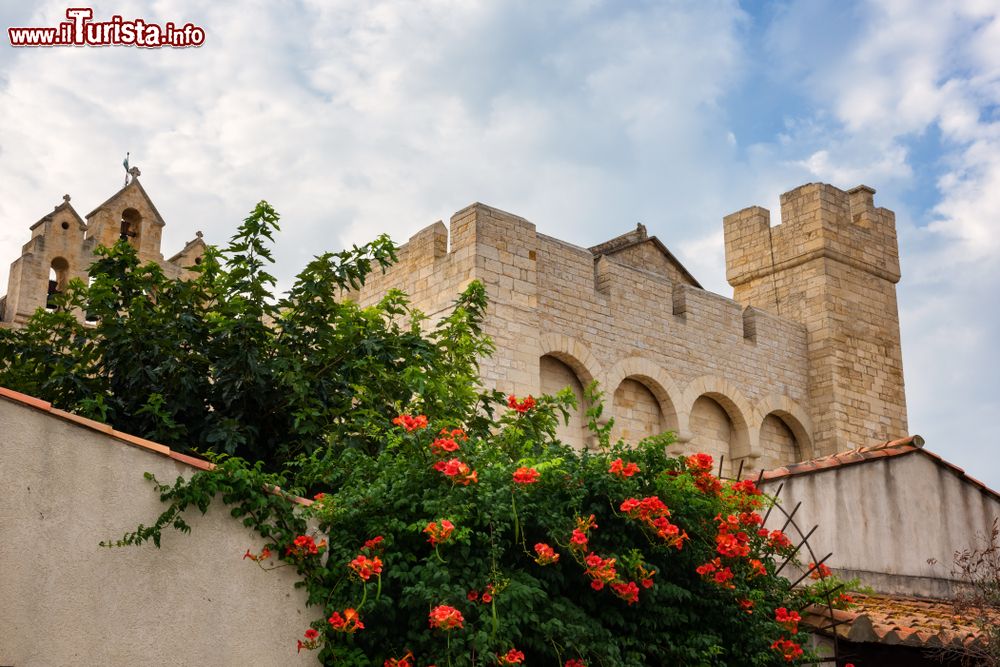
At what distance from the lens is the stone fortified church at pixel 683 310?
46.2ft

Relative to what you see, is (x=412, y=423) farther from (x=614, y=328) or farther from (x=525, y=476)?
(x=614, y=328)

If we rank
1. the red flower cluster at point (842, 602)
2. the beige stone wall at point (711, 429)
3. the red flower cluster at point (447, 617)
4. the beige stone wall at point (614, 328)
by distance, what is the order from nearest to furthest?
the red flower cluster at point (447, 617) < the red flower cluster at point (842, 602) < the beige stone wall at point (614, 328) < the beige stone wall at point (711, 429)

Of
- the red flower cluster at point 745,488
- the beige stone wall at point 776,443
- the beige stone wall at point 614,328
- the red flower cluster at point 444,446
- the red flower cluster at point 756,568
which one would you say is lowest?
the red flower cluster at point 756,568

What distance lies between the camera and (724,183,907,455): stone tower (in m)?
17.8

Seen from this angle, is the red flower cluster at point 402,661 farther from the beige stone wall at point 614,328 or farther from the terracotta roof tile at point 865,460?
the beige stone wall at point 614,328

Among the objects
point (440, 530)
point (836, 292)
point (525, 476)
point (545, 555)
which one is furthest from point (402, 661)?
point (836, 292)

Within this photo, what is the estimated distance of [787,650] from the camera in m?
6.72

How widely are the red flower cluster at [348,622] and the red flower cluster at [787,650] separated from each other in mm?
2461

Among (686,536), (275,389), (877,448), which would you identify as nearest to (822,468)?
(877,448)

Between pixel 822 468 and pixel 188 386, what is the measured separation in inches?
197

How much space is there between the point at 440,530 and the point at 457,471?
0.38 m

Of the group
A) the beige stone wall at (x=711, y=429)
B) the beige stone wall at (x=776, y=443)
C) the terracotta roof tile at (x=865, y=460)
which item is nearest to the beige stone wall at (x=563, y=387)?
the beige stone wall at (x=711, y=429)

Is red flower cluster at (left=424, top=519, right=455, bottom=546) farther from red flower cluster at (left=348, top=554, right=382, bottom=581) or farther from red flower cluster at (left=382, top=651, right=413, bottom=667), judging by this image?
red flower cluster at (left=382, top=651, right=413, bottom=667)

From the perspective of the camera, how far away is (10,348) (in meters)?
8.36
